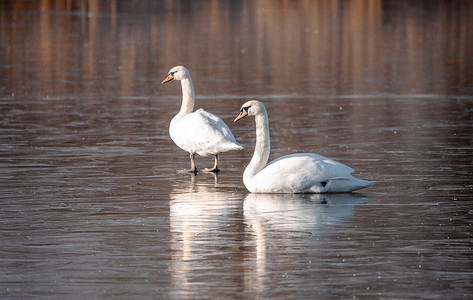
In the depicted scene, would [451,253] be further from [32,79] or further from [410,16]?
[410,16]

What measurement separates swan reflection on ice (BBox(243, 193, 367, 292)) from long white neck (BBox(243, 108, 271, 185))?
271 millimetres

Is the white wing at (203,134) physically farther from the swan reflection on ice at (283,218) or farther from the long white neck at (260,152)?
the swan reflection on ice at (283,218)

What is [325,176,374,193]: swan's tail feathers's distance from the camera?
39.2 feet

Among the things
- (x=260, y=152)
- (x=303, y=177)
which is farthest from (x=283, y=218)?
(x=260, y=152)

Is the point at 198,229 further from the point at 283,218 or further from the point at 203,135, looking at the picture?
the point at 203,135

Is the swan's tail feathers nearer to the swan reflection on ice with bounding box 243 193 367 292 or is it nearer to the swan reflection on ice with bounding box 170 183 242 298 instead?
the swan reflection on ice with bounding box 243 193 367 292

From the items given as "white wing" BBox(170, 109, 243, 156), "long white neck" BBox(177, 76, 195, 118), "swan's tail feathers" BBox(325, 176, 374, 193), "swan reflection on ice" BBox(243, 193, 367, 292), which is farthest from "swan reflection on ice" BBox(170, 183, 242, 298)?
"long white neck" BBox(177, 76, 195, 118)

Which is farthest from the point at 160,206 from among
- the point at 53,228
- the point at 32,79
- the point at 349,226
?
the point at 32,79

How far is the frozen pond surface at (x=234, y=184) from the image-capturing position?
8.31 m

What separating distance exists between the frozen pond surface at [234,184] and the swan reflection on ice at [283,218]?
29mm

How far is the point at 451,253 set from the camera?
902 cm

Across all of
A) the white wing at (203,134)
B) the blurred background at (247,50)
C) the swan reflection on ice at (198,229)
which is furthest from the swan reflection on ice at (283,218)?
the blurred background at (247,50)

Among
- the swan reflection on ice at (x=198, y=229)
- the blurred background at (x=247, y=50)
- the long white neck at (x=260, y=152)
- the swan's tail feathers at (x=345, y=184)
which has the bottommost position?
the swan reflection on ice at (x=198, y=229)

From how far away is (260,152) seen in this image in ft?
40.8
